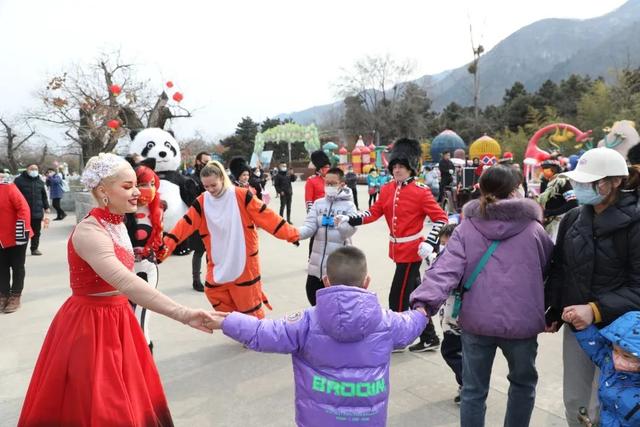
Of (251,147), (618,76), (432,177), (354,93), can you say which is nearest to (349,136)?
(354,93)

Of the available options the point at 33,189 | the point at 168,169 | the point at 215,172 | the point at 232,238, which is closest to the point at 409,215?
the point at 232,238

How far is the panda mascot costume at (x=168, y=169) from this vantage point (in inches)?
317

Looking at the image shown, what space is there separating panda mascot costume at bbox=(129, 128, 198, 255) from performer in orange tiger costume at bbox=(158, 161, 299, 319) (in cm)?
379

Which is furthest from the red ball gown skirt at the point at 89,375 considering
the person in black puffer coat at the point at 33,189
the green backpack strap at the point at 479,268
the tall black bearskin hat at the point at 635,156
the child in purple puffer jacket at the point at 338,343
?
the person in black puffer coat at the point at 33,189

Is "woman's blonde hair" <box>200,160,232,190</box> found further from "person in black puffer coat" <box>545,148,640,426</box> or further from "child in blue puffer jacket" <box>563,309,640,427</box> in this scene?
"child in blue puffer jacket" <box>563,309,640,427</box>

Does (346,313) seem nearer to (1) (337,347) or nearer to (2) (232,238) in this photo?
(1) (337,347)

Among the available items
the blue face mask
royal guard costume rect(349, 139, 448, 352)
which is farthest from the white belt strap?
the blue face mask

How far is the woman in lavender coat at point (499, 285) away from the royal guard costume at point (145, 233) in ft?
8.52

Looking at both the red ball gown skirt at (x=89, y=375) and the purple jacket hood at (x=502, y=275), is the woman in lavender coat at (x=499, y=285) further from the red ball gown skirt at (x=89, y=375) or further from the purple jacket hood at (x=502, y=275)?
the red ball gown skirt at (x=89, y=375)

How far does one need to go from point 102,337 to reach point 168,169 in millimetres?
6299

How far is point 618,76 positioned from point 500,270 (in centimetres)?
2686

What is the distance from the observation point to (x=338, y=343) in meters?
2.05

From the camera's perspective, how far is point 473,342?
2.56 metres

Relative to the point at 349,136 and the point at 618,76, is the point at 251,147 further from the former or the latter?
the point at 618,76
